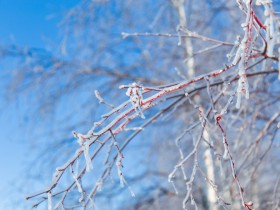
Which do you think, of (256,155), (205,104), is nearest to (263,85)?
(256,155)

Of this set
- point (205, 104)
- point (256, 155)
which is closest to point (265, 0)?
point (256, 155)

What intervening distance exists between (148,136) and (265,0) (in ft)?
14.9

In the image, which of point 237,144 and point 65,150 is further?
point 65,150

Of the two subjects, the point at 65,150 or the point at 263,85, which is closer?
the point at 263,85

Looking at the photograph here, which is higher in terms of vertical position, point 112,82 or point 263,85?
point 112,82

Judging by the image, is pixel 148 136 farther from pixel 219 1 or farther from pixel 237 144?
pixel 237 144

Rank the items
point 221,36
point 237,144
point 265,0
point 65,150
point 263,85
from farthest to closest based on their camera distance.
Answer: point 221,36
point 65,150
point 263,85
point 237,144
point 265,0

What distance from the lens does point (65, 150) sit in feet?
16.3

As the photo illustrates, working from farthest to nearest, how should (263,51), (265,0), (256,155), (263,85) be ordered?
(263,85), (256,155), (263,51), (265,0)

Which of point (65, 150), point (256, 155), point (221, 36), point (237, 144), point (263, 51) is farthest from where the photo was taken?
point (221, 36)

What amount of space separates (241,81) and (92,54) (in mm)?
4171

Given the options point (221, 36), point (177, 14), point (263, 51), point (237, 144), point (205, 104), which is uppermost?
point (177, 14)

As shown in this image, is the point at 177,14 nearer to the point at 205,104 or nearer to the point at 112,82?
the point at 112,82

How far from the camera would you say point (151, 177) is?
5.54 meters
